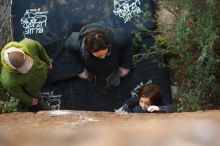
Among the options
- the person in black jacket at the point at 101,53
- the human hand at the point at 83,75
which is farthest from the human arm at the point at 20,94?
the human hand at the point at 83,75

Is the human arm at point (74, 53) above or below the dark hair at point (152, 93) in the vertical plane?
above

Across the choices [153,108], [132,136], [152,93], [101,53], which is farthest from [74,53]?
[132,136]

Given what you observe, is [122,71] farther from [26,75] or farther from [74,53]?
[26,75]

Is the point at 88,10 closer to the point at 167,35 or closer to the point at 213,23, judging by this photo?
the point at 167,35

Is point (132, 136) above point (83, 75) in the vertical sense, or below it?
above

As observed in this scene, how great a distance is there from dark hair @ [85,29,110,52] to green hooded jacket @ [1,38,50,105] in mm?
389

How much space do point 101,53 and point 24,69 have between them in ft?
2.08

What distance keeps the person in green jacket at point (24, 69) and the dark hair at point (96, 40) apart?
0.40m

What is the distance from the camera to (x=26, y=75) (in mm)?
3529

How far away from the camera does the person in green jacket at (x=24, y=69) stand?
3344 millimetres

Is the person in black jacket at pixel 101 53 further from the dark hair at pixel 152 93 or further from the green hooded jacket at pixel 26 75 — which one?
the dark hair at pixel 152 93

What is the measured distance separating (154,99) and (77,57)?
1.09 metres

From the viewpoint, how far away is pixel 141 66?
469cm

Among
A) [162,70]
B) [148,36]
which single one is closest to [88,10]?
[148,36]
